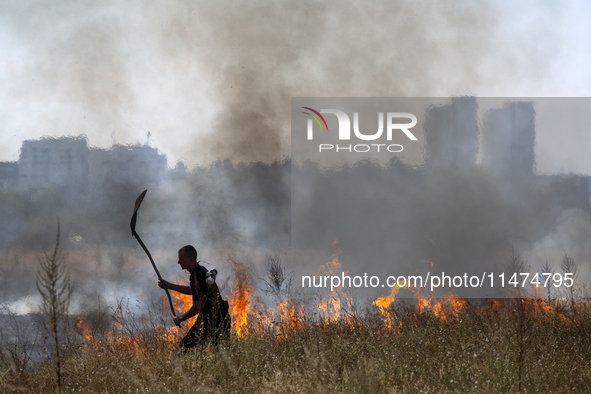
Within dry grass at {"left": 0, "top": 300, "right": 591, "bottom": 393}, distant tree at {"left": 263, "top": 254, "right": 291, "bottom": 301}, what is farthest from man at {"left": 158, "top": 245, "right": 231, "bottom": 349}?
distant tree at {"left": 263, "top": 254, "right": 291, "bottom": 301}

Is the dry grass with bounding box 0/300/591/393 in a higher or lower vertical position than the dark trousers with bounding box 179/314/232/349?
lower

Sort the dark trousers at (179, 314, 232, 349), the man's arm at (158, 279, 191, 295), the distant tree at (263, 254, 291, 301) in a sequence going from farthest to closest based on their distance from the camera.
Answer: the distant tree at (263, 254, 291, 301), the man's arm at (158, 279, 191, 295), the dark trousers at (179, 314, 232, 349)

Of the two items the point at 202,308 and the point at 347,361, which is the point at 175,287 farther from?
the point at 347,361

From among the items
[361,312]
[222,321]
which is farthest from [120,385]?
[361,312]

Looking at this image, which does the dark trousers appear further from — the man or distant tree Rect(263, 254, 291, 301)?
distant tree Rect(263, 254, 291, 301)

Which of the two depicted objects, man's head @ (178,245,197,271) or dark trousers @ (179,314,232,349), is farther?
man's head @ (178,245,197,271)

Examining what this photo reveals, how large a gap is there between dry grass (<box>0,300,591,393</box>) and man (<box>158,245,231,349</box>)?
0.22 m

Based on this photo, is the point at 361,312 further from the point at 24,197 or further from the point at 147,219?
the point at 24,197

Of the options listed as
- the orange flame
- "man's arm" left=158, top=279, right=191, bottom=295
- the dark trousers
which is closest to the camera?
the dark trousers

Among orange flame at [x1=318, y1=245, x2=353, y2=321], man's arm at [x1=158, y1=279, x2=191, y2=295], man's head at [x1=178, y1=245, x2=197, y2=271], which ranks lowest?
orange flame at [x1=318, y1=245, x2=353, y2=321]

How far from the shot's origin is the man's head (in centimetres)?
518

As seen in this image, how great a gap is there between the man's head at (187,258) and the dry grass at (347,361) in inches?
38.6

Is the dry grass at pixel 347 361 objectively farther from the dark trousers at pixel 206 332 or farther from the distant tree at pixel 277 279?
the distant tree at pixel 277 279

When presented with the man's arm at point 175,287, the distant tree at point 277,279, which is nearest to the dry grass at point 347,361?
the man's arm at point 175,287
